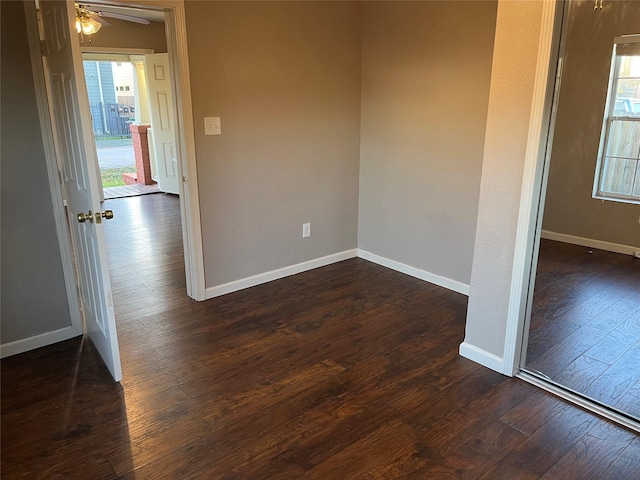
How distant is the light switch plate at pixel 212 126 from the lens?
10.7 ft

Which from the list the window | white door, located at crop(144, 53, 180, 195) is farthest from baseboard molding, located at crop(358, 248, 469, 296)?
white door, located at crop(144, 53, 180, 195)

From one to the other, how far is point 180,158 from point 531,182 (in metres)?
2.20

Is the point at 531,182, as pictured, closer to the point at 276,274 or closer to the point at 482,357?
the point at 482,357

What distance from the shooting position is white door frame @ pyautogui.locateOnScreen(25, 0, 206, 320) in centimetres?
267

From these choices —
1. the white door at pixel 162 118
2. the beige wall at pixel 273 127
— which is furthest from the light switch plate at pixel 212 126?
the white door at pixel 162 118

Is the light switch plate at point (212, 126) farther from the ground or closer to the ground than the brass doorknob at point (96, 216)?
farther from the ground

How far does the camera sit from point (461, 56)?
327 centimetres

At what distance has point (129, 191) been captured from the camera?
7.39 meters

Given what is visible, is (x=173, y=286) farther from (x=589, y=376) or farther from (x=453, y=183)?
(x=589, y=376)

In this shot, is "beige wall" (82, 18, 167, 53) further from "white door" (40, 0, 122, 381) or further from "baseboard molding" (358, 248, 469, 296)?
"baseboard molding" (358, 248, 469, 296)

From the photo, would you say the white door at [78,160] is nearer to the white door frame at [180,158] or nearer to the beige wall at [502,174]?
the white door frame at [180,158]

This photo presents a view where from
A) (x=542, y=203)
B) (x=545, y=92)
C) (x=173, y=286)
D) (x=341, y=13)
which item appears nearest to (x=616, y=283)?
(x=542, y=203)

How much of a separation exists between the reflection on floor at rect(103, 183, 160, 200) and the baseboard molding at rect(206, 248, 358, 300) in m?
4.03

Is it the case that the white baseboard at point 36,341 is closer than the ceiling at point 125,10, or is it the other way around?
the white baseboard at point 36,341
